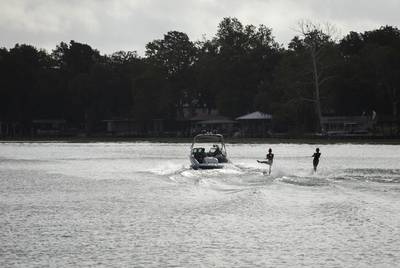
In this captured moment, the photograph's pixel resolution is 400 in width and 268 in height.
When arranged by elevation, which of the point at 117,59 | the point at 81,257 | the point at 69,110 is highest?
the point at 117,59

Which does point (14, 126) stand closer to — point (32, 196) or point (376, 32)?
point (376, 32)

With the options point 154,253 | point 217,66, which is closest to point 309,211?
point 154,253

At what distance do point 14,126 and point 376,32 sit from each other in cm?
8534

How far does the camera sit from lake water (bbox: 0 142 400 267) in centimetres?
2181

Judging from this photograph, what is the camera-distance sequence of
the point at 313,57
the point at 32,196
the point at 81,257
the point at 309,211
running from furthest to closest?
the point at 313,57 < the point at 32,196 < the point at 309,211 < the point at 81,257

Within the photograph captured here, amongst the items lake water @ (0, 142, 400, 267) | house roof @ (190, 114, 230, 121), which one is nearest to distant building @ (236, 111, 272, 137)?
house roof @ (190, 114, 230, 121)

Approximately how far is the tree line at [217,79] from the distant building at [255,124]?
209 cm

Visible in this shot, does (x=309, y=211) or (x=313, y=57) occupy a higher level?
(x=313, y=57)

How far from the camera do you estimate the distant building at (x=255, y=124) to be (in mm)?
127375

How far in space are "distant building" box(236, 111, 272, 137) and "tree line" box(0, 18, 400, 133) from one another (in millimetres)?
2092

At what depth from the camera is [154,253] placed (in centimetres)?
2233

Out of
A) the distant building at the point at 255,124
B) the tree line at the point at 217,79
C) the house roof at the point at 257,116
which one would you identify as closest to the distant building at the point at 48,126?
the tree line at the point at 217,79

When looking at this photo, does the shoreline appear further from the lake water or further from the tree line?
the lake water

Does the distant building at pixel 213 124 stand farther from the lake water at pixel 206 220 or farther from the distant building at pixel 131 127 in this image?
the lake water at pixel 206 220
